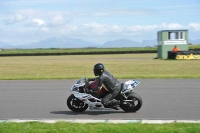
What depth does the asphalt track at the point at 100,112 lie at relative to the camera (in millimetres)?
10601

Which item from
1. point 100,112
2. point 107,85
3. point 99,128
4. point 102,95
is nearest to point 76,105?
point 100,112

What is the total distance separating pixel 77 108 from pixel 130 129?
3476 mm

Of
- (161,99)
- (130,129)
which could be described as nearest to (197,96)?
(161,99)

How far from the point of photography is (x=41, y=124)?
28.5 feet

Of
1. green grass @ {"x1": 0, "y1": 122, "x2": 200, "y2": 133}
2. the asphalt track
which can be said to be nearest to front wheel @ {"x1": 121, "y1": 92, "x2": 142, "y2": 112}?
the asphalt track

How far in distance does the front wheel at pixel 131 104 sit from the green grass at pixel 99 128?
8.20 ft

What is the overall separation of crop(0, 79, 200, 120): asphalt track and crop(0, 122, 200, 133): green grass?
1.83m

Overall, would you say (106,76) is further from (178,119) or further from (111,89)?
(178,119)

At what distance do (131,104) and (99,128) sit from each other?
2943 mm

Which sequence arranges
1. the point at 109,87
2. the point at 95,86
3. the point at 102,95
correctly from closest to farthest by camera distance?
the point at 109,87 < the point at 95,86 < the point at 102,95

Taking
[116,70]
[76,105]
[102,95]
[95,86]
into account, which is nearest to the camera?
[95,86]

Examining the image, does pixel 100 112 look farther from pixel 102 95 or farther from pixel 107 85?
pixel 107 85

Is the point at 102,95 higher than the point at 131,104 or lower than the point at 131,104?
higher

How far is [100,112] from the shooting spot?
37.0 feet
